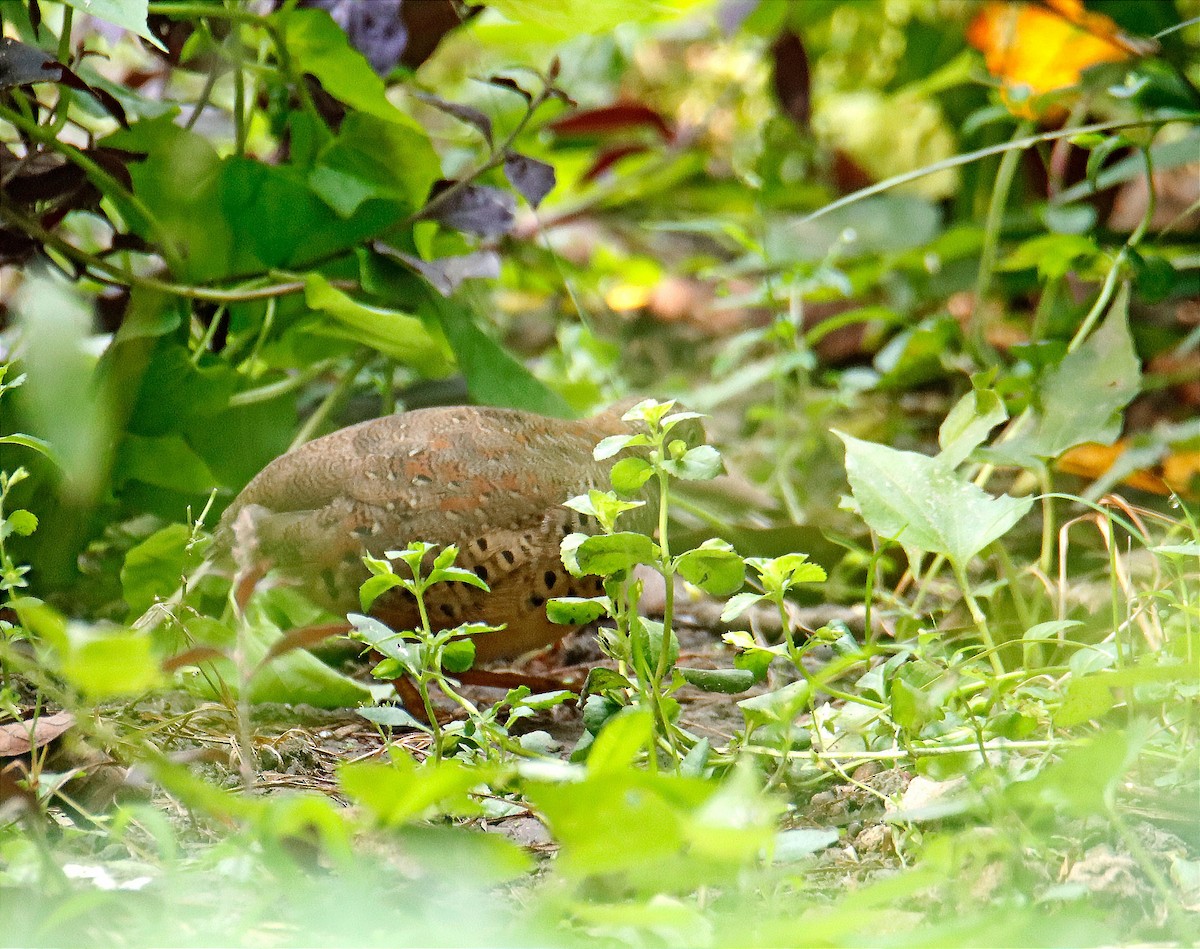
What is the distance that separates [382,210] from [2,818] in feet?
4.30

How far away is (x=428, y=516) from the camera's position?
1.70 metres

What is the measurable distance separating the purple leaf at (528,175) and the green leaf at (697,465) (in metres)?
0.91

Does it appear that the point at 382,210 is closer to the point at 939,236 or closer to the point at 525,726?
the point at 525,726

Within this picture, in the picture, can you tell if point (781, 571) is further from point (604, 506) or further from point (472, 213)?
point (472, 213)

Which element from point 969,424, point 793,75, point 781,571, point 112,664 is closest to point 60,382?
point 112,664

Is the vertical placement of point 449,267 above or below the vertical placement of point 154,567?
above

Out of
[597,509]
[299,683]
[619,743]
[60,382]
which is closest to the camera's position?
[619,743]

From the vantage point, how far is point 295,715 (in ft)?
5.66

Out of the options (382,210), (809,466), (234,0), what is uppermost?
(234,0)

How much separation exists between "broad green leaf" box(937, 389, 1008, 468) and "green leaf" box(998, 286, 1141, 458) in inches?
4.3

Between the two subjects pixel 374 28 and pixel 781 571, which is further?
pixel 374 28

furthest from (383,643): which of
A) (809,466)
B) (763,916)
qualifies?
(809,466)

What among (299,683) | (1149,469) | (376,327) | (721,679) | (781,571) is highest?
(376,327)

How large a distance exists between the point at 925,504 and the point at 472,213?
100 cm
